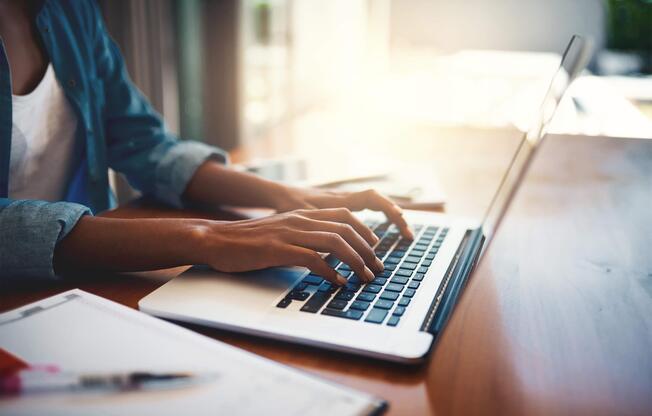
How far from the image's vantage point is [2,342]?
47 centimetres

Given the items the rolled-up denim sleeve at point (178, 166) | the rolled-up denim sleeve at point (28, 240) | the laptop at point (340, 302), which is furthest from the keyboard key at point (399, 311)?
the rolled-up denim sleeve at point (178, 166)

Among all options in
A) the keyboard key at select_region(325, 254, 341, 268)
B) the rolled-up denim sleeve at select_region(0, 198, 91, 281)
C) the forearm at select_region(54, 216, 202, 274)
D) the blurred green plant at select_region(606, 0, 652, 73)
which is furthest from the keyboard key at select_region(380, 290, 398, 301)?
the blurred green plant at select_region(606, 0, 652, 73)

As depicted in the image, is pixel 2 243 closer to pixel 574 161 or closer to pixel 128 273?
pixel 128 273

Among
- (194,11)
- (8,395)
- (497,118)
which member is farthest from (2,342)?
(497,118)

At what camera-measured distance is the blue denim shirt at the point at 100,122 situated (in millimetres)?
986

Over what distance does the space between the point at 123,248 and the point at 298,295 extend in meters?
A: 0.21

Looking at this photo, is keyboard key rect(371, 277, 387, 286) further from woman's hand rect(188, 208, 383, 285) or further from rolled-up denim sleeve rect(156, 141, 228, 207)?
rolled-up denim sleeve rect(156, 141, 228, 207)

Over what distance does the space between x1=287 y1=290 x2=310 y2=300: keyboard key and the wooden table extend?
0.07 metres

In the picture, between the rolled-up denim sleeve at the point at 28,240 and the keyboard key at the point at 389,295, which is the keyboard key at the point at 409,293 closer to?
the keyboard key at the point at 389,295

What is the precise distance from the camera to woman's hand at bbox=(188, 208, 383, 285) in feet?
2.07

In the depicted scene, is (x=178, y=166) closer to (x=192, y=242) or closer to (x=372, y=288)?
(x=192, y=242)

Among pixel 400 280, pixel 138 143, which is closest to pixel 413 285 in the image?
pixel 400 280

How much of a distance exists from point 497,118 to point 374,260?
4.48 m

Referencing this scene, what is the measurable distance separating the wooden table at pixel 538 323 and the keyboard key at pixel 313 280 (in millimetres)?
107
